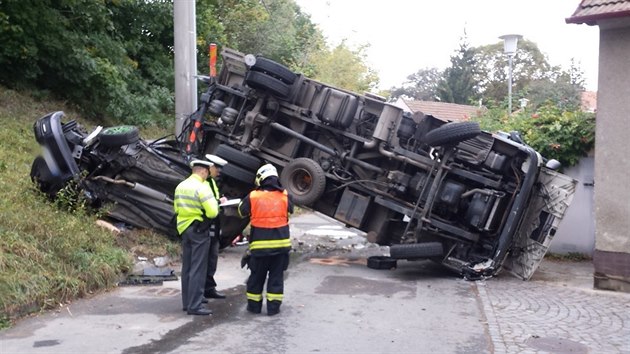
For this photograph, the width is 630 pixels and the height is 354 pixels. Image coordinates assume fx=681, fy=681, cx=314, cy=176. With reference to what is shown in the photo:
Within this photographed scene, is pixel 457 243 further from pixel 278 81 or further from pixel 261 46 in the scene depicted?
pixel 261 46

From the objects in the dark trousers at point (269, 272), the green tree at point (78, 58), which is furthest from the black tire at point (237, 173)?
the green tree at point (78, 58)

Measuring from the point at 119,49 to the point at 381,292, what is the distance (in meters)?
10.3

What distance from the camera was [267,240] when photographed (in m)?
7.04

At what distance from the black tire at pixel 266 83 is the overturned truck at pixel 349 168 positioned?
0.08 feet

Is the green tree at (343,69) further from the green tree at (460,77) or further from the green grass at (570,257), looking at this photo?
the green grass at (570,257)

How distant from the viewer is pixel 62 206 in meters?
9.16

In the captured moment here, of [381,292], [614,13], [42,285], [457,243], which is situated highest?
[614,13]

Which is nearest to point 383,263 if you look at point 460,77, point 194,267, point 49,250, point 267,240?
point 267,240

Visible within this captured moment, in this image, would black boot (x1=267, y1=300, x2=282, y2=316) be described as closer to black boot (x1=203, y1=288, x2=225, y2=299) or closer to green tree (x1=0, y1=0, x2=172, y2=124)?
black boot (x1=203, y1=288, x2=225, y2=299)

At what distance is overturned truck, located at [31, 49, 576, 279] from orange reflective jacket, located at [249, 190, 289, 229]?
2.30 m

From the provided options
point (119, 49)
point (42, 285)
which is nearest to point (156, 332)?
point (42, 285)

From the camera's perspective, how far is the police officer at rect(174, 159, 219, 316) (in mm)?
6977

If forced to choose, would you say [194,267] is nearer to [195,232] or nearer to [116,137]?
[195,232]

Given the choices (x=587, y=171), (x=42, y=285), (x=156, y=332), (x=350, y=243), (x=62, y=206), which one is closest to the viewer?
(x=156, y=332)
